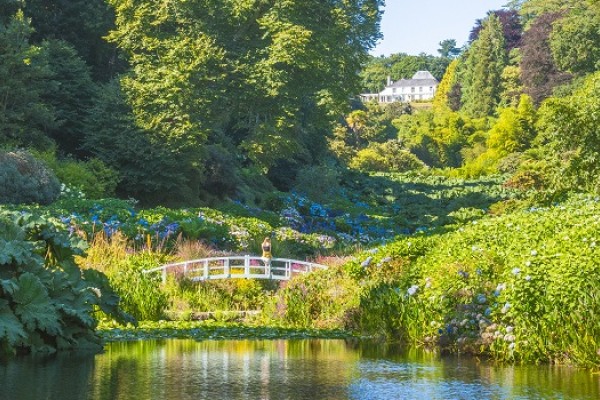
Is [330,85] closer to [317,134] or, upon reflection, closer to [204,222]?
[317,134]

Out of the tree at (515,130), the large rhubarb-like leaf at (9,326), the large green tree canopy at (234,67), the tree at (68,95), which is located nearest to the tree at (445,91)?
the tree at (515,130)

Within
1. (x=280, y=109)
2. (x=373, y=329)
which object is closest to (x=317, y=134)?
(x=280, y=109)

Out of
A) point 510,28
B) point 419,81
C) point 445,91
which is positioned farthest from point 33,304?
point 419,81

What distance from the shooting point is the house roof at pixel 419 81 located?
163875 mm

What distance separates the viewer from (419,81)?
165m

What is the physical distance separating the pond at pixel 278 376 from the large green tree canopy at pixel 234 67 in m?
19.3

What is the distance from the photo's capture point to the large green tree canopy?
101 ft

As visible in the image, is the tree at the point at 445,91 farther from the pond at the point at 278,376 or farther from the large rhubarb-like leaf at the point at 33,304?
the large rhubarb-like leaf at the point at 33,304

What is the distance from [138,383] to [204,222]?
14832 millimetres

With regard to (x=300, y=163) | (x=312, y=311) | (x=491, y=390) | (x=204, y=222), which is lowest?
(x=491, y=390)

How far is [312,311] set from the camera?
14180mm

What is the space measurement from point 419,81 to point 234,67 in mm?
133353

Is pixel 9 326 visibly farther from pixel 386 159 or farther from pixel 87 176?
pixel 386 159

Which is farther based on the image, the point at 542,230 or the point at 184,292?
the point at 184,292
